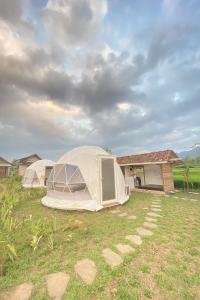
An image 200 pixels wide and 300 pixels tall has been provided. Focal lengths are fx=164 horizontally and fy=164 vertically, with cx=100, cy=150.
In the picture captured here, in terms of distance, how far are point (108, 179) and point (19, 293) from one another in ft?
22.7

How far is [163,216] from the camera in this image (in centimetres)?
691

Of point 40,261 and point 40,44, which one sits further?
point 40,44

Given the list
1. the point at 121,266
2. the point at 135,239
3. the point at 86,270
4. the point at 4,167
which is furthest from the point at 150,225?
the point at 4,167

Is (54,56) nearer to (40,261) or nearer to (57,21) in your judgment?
(57,21)

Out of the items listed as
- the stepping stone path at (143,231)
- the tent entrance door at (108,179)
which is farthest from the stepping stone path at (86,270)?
the tent entrance door at (108,179)

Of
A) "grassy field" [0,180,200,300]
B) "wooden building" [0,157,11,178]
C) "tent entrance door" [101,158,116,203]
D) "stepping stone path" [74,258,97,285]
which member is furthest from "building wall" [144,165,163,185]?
"wooden building" [0,157,11,178]

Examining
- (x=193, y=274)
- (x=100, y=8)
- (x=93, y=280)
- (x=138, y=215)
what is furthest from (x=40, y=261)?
(x=100, y=8)

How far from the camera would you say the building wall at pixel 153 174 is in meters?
16.6

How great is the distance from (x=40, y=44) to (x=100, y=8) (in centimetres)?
365

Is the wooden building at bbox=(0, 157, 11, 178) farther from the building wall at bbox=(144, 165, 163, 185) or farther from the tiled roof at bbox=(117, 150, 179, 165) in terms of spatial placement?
the building wall at bbox=(144, 165, 163, 185)

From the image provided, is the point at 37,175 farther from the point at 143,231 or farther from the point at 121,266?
the point at 121,266

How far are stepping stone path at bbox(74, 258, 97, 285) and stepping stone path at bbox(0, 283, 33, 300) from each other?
88cm

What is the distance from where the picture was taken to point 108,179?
9.34 metres

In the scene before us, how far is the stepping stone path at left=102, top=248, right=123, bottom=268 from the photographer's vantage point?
3.49 metres
